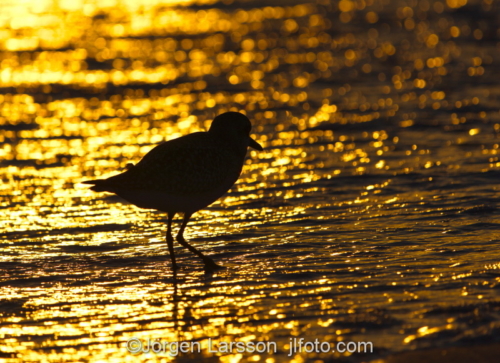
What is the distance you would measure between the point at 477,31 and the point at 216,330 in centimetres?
1884

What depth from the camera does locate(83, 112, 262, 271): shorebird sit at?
8.26 metres

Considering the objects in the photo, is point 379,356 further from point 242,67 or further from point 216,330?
point 242,67

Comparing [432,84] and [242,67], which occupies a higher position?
[242,67]

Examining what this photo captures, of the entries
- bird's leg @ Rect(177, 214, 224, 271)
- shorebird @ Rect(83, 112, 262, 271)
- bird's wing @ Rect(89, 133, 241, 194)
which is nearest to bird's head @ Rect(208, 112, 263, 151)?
shorebird @ Rect(83, 112, 262, 271)

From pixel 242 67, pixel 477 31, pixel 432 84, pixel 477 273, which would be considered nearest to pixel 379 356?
pixel 477 273

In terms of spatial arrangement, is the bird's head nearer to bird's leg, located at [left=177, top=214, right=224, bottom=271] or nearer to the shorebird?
the shorebird

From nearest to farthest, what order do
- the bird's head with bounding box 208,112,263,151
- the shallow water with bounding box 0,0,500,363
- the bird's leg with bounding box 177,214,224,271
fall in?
the shallow water with bounding box 0,0,500,363 < the bird's leg with bounding box 177,214,224,271 < the bird's head with bounding box 208,112,263,151

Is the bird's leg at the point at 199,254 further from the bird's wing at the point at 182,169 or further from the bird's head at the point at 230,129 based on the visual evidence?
the bird's head at the point at 230,129

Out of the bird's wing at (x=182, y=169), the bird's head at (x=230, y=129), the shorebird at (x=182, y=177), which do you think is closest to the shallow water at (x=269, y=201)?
the shorebird at (x=182, y=177)

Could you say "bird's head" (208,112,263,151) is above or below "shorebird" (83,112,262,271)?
above

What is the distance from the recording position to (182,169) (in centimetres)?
843

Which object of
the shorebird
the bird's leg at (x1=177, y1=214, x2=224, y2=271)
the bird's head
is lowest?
the bird's leg at (x1=177, y1=214, x2=224, y2=271)

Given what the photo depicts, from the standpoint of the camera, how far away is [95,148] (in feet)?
44.4

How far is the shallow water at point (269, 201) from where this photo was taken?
6.74 meters
